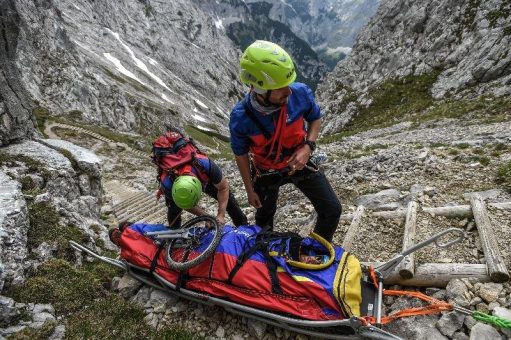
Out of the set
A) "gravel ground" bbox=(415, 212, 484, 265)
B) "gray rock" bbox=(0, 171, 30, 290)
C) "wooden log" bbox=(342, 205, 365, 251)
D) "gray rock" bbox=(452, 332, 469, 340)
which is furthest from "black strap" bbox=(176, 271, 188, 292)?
"gray rock" bbox=(452, 332, 469, 340)

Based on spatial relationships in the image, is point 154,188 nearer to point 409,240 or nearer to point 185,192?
point 185,192

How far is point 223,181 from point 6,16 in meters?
13.0

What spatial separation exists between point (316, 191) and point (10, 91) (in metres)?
13.3

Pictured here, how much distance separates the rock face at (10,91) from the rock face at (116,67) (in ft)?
1.26

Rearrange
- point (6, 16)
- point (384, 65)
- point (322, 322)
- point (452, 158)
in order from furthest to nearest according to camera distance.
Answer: point (384, 65) → point (6, 16) → point (452, 158) → point (322, 322)

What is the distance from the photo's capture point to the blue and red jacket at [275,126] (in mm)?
6324

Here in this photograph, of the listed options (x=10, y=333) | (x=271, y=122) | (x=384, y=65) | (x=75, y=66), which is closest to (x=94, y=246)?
(x=10, y=333)

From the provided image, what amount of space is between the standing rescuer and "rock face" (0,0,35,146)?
1069 centimetres

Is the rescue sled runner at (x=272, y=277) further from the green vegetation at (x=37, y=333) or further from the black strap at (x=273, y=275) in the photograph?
the green vegetation at (x=37, y=333)

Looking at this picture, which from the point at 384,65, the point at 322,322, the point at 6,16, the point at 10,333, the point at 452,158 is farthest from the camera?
the point at 384,65

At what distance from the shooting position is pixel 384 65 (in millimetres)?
57438

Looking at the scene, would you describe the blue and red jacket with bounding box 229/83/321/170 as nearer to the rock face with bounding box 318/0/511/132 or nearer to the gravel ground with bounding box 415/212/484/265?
the gravel ground with bounding box 415/212/484/265

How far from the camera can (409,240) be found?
7.82 metres

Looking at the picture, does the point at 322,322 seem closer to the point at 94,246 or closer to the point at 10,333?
the point at 10,333
